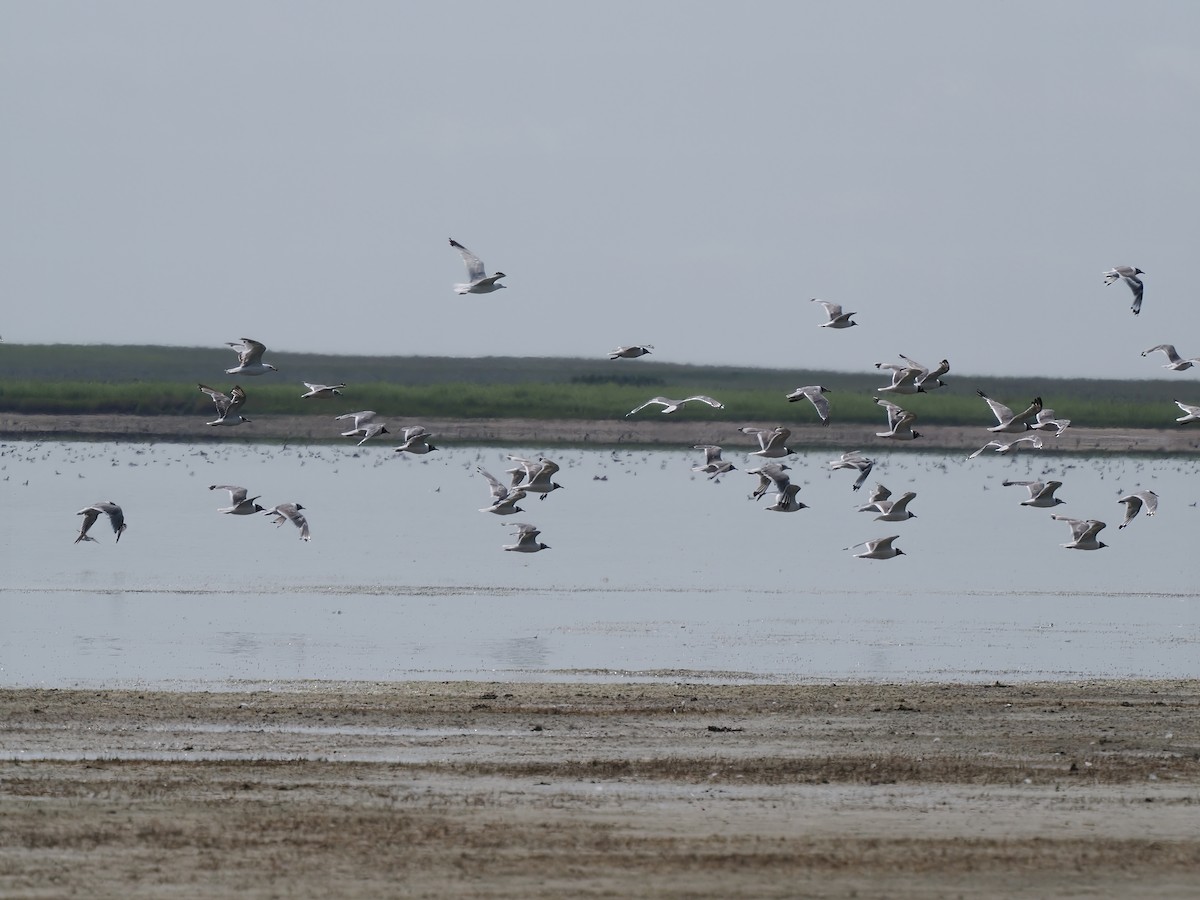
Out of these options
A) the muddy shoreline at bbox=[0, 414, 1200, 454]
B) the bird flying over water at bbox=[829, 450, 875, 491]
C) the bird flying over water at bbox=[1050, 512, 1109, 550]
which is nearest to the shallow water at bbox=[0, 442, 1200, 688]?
the bird flying over water at bbox=[1050, 512, 1109, 550]

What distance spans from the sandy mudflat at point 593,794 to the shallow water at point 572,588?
2.45 metres

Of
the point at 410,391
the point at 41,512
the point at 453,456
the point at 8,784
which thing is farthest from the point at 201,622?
the point at 410,391

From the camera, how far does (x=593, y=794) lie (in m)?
12.5

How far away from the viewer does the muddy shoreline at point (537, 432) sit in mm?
63531

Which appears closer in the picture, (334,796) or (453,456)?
(334,796)

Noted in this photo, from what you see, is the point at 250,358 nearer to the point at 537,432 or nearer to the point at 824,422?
the point at 824,422

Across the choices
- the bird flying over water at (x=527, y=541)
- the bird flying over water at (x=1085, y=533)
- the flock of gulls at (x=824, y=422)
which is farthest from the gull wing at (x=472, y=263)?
Answer: the bird flying over water at (x=1085, y=533)

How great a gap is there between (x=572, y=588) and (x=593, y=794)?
569 inches

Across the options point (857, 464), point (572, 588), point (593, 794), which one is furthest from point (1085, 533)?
point (593, 794)

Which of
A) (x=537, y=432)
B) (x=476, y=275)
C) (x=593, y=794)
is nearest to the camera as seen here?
(x=593, y=794)

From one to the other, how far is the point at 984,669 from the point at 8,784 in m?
10.4

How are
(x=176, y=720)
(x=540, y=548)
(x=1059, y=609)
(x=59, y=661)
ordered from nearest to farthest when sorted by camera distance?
(x=176, y=720) → (x=59, y=661) → (x=1059, y=609) → (x=540, y=548)

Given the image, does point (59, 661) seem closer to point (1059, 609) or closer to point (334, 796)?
point (334, 796)

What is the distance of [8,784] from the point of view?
12156 millimetres
